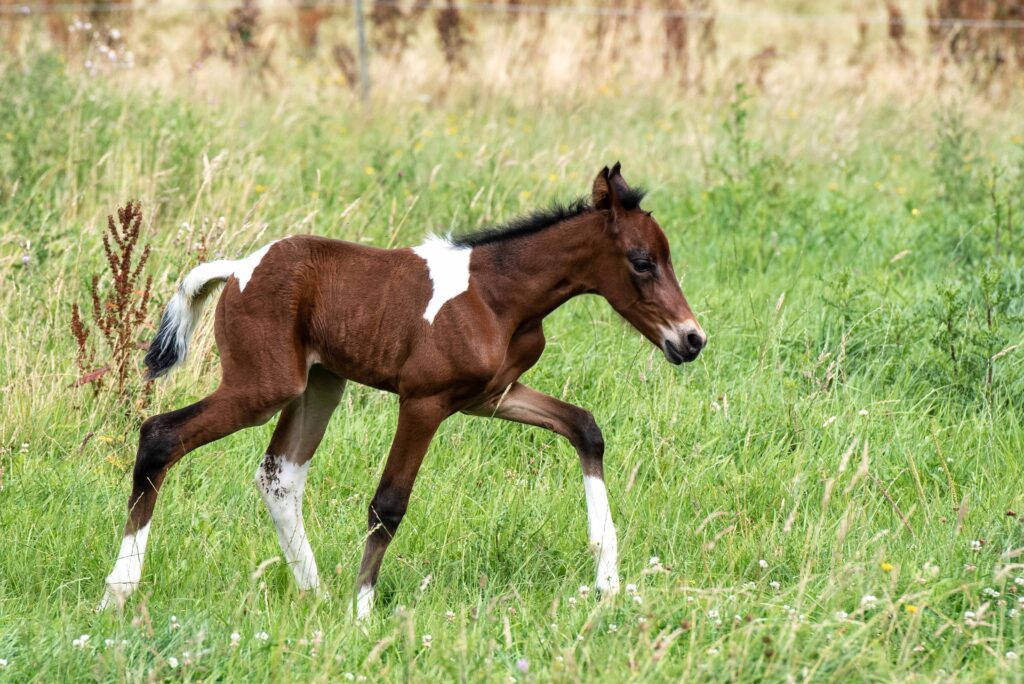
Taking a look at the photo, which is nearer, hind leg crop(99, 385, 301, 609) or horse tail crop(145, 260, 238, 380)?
hind leg crop(99, 385, 301, 609)

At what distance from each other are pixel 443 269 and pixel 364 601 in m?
1.09

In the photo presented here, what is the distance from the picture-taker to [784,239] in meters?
7.64

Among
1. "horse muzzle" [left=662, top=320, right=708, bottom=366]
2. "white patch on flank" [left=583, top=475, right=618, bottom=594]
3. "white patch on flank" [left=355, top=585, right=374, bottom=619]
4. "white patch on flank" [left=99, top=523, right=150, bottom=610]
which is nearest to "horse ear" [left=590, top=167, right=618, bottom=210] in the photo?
"horse muzzle" [left=662, top=320, right=708, bottom=366]

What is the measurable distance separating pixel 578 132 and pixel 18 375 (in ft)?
18.4

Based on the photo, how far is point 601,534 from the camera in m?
4.11

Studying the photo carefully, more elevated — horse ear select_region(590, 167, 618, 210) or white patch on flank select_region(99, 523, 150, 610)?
horse ear select_region(590, 167, 618, 210)

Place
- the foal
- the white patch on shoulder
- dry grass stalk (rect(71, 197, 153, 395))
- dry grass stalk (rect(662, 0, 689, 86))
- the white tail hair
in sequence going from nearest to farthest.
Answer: the foal < the white patch on shoulder < the white tail hair < dry grass stalk (rect(71, 197, 153, 395)) < dry grass stalk (rect(662, 0, 689, 86))

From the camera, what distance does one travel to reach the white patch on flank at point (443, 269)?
405 cm

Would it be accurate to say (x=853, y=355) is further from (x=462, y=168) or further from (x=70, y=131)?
(x=70, y=131)

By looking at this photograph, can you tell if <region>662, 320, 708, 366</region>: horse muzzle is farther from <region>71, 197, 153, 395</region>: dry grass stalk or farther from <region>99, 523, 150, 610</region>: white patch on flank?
<region>71, 197, 153, 395</region>: dry grass stalk

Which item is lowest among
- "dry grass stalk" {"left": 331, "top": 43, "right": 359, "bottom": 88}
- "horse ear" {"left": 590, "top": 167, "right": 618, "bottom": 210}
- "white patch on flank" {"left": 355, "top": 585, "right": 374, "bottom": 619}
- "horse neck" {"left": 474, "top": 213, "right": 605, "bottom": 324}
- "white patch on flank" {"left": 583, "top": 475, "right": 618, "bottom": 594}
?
"white patch on flank" {"left": 355, "top": 585, "right": 374, "bottom": 619}

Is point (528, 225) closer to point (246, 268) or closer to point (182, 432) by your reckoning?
point (246, 268)

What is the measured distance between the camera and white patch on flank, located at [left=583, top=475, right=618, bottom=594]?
4.06m

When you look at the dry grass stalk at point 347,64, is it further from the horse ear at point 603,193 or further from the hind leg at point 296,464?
the horse ear at point 603,193
